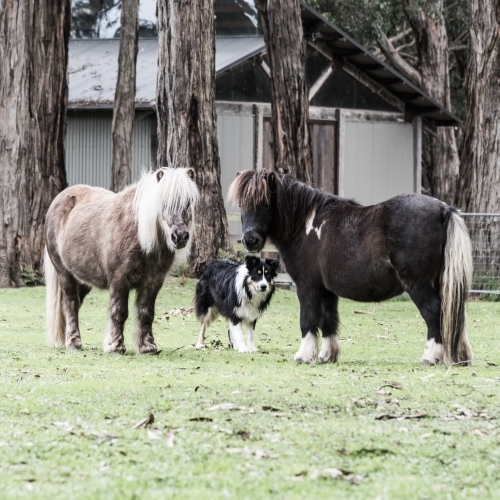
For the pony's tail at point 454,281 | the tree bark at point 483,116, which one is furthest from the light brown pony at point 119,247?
the tree bark at point 483,116

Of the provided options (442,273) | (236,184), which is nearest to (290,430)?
(442,273)

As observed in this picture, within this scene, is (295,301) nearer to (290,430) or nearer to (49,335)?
(49,335)

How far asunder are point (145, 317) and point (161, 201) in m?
1.30

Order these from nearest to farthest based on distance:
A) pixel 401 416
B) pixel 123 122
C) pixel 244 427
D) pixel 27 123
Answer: pixel 244 427
pixel 401 416
pixel 27 123
pixel 123 122

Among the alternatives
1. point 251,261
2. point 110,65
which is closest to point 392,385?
point 251,261

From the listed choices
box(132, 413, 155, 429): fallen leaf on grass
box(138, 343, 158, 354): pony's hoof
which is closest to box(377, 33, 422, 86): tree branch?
box(138, 343, 158, 354): pony's hoof

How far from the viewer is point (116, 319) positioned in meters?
10.6

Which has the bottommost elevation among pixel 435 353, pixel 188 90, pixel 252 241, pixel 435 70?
pixel 435 353

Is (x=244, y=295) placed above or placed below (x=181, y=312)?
above

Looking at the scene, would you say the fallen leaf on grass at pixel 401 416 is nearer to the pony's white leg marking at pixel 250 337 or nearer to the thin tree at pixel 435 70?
the pony's white leg marking at pixel 250 337

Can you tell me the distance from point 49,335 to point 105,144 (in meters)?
17.7

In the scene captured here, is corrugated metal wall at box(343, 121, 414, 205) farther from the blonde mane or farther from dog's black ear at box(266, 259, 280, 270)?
the blonde mane

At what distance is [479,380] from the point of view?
8.32m

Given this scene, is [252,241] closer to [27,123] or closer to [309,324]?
[309,324]
